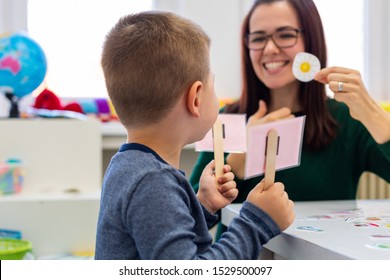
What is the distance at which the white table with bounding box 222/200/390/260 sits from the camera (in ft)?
2.21

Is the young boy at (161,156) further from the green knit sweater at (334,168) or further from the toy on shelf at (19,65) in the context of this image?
the toy on shelf at (19,65)

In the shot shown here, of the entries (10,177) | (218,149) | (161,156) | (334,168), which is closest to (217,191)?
(218,149)

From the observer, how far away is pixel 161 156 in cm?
72

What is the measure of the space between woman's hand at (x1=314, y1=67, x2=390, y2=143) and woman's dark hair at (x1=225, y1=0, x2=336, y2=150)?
0.20 metres

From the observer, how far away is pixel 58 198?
1.69 metres

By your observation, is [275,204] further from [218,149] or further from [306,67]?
[306,67]

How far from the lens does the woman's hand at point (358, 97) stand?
1115 mm

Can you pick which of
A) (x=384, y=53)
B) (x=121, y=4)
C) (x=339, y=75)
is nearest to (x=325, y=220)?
(x=339, y=75)

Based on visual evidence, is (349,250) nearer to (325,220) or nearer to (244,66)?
(325,220)

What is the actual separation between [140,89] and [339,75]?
57 centimetres

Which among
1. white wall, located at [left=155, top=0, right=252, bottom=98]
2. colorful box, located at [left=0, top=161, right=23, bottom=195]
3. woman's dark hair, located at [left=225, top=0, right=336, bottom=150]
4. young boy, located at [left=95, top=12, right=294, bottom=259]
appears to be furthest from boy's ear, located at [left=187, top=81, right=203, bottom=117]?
white wall, located at [left=155, top=0, right=252, bottom=98]

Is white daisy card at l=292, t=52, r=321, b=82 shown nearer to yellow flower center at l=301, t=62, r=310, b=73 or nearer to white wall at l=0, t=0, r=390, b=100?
yellow flower center at l=301, t=62, r=310, b=73

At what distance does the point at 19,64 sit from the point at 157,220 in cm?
126

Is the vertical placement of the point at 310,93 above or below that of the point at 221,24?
below
